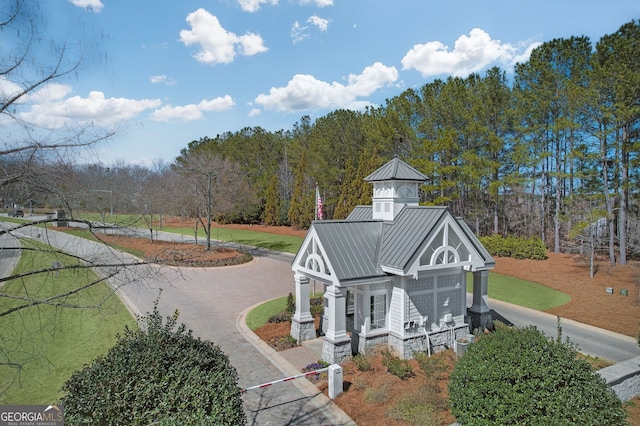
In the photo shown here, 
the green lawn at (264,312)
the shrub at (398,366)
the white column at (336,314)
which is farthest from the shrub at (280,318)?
the shrub at (398,366)

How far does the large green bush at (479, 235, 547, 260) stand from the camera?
26.8 meters

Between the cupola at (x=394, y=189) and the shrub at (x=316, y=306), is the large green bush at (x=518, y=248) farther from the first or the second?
the cupola at (x=394, y=189)

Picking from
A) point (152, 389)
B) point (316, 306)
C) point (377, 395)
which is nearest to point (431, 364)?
point (377, 395)

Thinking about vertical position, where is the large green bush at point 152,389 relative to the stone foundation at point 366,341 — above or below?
above

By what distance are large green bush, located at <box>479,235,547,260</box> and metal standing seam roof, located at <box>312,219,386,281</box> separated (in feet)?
61.3

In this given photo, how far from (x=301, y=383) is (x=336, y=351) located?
4.79 ft

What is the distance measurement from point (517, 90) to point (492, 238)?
12062 millimetres

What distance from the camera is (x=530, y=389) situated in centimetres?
636

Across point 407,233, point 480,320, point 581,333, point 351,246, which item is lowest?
point 581,333

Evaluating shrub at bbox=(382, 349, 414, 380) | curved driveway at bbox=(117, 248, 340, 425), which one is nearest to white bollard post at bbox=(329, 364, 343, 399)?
curved driveway at bbox=(117, 248, 340, 425)

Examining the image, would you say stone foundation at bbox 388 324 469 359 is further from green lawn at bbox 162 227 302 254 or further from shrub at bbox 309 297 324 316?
green lawn at bbox 162 227 302 254

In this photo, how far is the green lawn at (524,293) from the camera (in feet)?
58.8

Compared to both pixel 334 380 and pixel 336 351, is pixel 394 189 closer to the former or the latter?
→ pixel 336 351
